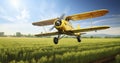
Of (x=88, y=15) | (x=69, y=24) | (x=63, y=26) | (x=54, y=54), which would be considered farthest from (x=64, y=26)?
(x=54, y=54)

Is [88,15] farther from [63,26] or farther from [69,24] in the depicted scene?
[63,26]

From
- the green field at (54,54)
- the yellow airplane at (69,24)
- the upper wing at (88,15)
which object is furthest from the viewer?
the upper wing at (88,15)

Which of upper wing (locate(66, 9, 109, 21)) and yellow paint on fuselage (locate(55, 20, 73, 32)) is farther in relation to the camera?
upper wing (locate(66, 9, 109, 21))

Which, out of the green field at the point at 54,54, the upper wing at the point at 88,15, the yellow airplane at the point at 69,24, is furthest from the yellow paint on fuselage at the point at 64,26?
the green field at the point at 54,54

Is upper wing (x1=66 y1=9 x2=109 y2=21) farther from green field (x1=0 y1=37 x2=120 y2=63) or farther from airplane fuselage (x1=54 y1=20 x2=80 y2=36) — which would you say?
green field (x1=0 y1=37 x2=120 y2=63)

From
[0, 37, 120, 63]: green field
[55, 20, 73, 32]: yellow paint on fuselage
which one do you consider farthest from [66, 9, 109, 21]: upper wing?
[0, 37, 120, 63]: green field

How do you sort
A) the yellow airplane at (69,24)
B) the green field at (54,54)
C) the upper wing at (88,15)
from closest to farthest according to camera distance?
the green field at (54,54) → the yellow airplane at (69,24) → the upper wing at (88,15)

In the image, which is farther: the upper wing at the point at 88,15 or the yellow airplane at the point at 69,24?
the upper wing at the point at 88,15

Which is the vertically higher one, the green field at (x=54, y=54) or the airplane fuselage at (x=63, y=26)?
the airplane fuselage at (x=63, y=26)

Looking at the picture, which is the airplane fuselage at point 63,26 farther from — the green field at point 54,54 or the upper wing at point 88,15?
the green field at point 54,54

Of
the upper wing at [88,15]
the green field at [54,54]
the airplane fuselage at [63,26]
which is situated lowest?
the green field at [54,54]

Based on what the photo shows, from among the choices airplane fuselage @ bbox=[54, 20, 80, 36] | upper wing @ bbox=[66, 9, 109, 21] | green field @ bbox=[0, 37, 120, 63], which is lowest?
green field @ bbox=[0, 37, 120, 63]

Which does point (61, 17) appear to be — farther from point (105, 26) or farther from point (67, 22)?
point (105, 26)

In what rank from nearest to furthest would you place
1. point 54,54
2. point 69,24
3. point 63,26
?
point 54,54
point 63,26
point 69,24
